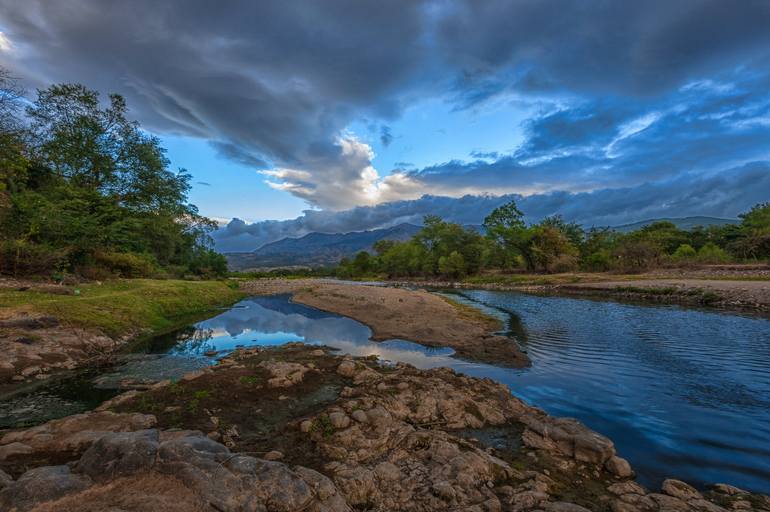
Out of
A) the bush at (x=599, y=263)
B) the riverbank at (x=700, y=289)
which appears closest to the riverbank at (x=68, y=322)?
the riverbank at (x=700, y=289)

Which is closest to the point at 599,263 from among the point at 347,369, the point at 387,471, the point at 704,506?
the point at 347,369

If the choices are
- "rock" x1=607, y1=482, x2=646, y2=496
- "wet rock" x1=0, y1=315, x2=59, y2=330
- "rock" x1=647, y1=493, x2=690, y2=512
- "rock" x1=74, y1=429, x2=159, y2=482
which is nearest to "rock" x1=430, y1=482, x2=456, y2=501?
"rock" x1=607, y1=482, x2=646, y2=496

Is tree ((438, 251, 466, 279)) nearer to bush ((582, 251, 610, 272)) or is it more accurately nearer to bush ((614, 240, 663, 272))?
bush ((582, 251, 610, 272))

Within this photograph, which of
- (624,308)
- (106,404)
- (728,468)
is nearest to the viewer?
(728,468)

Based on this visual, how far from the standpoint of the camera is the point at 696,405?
10.6 meters

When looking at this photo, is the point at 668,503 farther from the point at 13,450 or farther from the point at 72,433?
the point at 13,450

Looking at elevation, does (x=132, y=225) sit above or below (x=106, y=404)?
above

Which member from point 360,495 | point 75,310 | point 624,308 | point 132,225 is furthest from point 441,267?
point 360,495

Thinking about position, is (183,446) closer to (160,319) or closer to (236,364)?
(236,364)

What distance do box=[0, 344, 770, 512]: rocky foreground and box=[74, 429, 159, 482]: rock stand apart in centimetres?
2

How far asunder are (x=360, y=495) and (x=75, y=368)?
1367 centimetres

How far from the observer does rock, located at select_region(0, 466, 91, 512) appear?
3.87m

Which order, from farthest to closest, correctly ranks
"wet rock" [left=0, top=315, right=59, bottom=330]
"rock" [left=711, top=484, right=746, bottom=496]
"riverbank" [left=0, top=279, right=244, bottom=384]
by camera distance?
"wet rock" [left=0, top=315, right=59, bottom=330]
"riverbank" [left=0, top=279, right=244, bottom=384]
"rock" [left=711, top=484, right=746, bottom=496]

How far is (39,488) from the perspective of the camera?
13.4 feet
